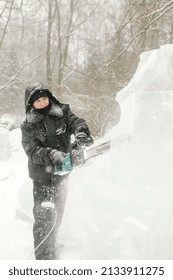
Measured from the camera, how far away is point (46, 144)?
125 inches

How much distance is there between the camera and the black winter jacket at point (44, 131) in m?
3.08

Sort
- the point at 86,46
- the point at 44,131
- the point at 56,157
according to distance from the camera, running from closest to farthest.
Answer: the point at 56,157 → the point at 44,131 → the point at 86,46

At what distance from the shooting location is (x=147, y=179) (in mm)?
3119

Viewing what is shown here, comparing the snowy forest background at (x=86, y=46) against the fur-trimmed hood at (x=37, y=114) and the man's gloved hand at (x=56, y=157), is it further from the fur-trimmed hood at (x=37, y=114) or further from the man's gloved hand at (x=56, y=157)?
the man's gloved hand at (x=56, y=157)

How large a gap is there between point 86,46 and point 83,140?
9.42 metres

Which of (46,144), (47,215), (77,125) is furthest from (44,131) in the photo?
(47,215)

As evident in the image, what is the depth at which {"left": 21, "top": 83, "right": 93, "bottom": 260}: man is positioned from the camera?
310cm

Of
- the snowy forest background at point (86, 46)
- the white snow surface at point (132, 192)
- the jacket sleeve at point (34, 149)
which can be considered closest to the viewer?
the white snow surface at point (132, 192)

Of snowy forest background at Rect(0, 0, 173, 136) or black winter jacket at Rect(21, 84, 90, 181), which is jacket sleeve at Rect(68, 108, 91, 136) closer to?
black winter jacket at Rect(21, 84, 90, 181)

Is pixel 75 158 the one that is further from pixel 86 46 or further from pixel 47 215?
pixel 86 46

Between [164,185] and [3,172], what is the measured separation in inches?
187

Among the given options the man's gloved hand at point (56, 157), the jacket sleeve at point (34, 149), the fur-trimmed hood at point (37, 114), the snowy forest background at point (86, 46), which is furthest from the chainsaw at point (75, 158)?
the snowy forest background at point (86, 46)

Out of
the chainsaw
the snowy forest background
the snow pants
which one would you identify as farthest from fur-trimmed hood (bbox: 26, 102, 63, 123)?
the snowy forest background

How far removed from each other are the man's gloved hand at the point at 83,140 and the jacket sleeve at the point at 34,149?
0.26 metres
